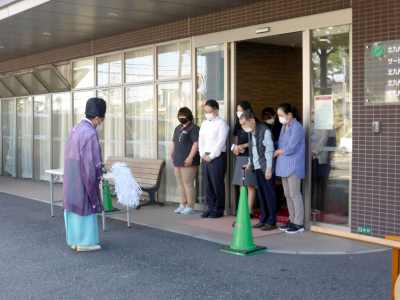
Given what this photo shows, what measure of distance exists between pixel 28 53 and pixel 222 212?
26.6ft

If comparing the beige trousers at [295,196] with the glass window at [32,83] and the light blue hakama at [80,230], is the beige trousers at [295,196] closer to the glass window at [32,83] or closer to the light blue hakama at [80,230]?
the light blue hakama at [80,230]

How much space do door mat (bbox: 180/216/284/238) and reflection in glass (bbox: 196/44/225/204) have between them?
111 cm

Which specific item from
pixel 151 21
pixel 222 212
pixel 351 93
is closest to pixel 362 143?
pixel 351 93

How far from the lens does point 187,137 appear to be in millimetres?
9391

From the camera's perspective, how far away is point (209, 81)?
968cm

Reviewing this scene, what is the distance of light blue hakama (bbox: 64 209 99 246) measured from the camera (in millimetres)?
6750

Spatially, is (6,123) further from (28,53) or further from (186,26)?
(186,26)

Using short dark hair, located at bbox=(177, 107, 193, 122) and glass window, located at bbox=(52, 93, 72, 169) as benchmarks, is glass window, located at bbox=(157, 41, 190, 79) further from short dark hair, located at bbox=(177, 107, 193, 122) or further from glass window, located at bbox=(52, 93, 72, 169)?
glass window, located at bbox=(52, 93, 72, 169)

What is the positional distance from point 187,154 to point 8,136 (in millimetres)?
9176

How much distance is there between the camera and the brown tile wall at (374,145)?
6863 mm

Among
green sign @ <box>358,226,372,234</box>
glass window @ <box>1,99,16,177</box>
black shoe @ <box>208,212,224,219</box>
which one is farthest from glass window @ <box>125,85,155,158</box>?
glass window @ <box>1,99,16,177</box>

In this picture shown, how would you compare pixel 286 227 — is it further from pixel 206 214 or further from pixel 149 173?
pixel 149 173

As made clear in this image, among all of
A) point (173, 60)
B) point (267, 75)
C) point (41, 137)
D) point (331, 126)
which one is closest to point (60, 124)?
point (41, 137)

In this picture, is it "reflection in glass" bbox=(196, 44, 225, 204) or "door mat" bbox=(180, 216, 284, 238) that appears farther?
"reflection in glass" bbox=(196, 44, 225, 204)
